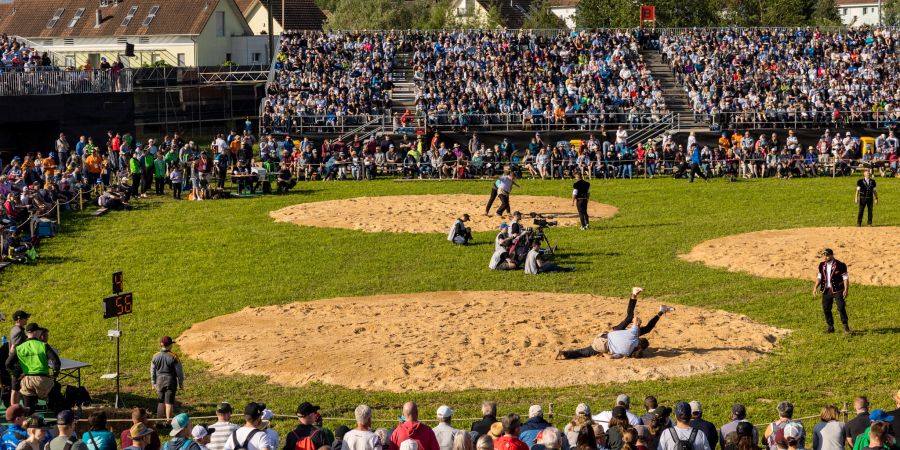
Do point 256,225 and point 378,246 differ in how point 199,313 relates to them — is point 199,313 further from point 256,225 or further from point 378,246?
point 256,225

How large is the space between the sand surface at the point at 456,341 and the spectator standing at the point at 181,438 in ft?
20.1

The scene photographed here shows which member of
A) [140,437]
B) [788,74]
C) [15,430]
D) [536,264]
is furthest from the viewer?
[788,74]

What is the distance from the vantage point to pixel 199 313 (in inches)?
917

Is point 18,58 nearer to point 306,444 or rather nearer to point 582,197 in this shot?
point 582,197

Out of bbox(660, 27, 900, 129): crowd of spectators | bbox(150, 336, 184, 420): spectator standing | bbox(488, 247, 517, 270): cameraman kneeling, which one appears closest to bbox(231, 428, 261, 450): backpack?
bbox(150, 336, 184, 420): spectator standing

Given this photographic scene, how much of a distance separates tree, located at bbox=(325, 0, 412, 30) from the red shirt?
255 ft

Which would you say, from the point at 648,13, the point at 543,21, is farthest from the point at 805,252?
the point at 543,21

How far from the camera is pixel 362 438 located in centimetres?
1160

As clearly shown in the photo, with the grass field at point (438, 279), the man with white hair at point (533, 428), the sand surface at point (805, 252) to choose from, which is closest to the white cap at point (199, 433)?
the man with white hair at point (533, 428)

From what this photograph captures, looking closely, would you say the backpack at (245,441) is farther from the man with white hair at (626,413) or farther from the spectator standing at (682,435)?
the spectator standing at (682,435)

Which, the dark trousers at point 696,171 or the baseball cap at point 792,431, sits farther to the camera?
the dark trousers at point 696,171

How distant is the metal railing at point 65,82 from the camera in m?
41.3

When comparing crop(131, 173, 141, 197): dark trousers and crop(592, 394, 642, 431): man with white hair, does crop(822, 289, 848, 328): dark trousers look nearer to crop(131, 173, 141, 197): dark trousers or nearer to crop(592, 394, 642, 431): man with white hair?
crop(592, 394, 642, 431): man with white hair

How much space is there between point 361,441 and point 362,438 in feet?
0.10
